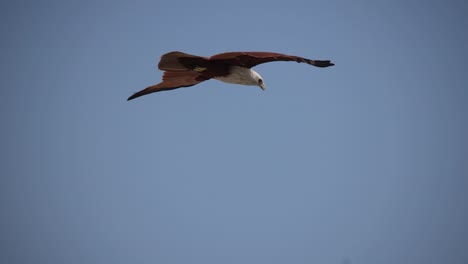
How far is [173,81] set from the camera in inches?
392

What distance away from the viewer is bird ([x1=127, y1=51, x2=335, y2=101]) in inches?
333

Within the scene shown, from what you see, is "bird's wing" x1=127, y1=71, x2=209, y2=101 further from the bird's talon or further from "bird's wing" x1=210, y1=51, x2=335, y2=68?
"bird's wing" x1=210, y1=51, x2=335, y2=68

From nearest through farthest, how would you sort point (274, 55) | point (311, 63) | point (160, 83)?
point (274, 55) → point (311, 63) → point (160, 83)

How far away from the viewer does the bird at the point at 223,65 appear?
847 cm

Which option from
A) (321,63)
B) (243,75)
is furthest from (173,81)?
(321,63)

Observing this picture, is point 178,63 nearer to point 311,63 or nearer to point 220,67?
point 220,67

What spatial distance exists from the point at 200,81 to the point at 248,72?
148 centimetres

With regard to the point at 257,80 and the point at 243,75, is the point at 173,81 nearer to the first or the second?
the point at 243,75

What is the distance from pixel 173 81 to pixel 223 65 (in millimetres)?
1498

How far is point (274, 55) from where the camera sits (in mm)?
8539

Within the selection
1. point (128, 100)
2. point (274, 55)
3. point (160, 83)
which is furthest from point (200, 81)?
point (274, 55)

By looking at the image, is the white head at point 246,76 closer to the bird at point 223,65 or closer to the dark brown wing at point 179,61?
the bird at point 223,65

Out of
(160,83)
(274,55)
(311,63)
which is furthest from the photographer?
(160,83)

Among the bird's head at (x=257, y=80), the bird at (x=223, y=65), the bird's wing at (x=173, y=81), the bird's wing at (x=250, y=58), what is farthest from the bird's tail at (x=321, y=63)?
the bird's wing at (x=173, y=81)
